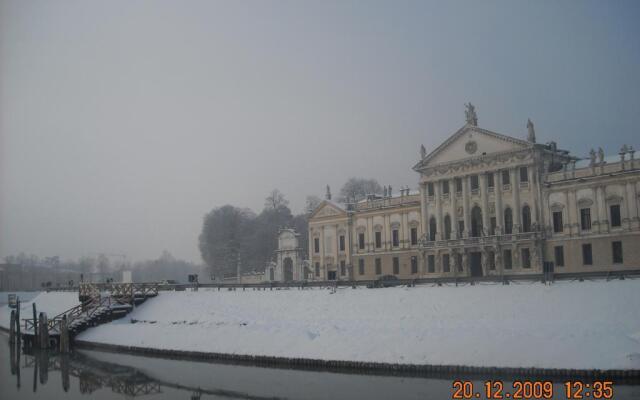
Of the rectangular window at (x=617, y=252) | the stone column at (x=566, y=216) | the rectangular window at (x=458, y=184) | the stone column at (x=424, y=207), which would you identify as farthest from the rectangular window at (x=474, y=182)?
the rectangular window at (x=617, y=252)

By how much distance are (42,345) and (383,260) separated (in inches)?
1243

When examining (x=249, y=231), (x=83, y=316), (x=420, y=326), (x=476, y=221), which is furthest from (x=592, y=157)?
(x=249, y=231)

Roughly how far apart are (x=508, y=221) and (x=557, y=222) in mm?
4096

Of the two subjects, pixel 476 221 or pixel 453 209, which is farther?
pixel 453 209

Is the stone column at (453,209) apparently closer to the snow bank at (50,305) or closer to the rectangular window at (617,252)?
the rectangular window at (617,252)

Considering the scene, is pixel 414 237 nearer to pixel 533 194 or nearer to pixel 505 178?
pixel 505 178

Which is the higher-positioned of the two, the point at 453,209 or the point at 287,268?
the point at 453,209

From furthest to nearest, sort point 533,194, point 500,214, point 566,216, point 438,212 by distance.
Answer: point 438,212 → point 500,214 → point 533,194 → point 566,216

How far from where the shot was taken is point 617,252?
47.9m

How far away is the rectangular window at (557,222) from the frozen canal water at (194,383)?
2900cm

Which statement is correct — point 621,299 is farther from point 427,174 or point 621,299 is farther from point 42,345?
point 42,345

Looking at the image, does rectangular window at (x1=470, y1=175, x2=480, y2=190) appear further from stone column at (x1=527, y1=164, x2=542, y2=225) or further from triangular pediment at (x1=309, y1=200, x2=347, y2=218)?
triangular pediment at (x1=309, y1=200, x2=347, y2=218)

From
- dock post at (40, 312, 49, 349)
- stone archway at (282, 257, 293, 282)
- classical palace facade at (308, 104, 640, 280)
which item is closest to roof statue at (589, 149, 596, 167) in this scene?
classical palace facade at (308, 104, 640, 280)

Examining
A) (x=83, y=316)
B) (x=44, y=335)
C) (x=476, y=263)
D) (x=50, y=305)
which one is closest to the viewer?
(x=44, y=335)
